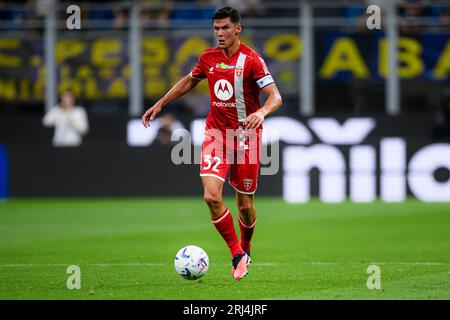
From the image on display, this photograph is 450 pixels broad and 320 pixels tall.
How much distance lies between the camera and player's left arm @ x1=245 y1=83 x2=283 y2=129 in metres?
8.78

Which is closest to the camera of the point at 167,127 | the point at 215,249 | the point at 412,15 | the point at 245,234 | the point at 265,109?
the point at 265,109

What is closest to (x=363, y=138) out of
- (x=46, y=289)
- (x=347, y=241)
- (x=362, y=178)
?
(x=362, y=178)

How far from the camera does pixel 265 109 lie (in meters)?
9.10

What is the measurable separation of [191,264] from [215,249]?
3.48 metres

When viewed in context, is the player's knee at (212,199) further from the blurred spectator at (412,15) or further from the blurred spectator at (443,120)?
the blurred spectator at (443,120)

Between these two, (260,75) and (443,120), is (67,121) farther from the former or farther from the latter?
(260,75)

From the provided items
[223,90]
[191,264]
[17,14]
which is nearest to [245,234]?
[191,264]

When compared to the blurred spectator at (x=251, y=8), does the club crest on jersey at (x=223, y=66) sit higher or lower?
lower

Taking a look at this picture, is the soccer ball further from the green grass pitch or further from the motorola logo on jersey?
the motorola logo on jersey

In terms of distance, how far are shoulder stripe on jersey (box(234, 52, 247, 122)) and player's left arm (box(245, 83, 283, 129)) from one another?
0.78ft

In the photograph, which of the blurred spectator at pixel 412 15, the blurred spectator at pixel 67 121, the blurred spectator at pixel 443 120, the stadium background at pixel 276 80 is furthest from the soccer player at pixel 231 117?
the blurred spectator at pixel 443 120

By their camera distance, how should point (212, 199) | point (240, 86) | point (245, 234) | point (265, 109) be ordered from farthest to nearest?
point (245, 234) < point (240, 86) < point (212, 199) < point (265, 109)

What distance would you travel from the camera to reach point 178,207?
18.9 metres

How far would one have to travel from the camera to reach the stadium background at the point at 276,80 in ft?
65.4
